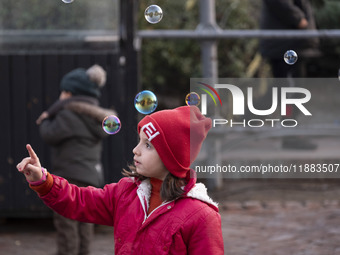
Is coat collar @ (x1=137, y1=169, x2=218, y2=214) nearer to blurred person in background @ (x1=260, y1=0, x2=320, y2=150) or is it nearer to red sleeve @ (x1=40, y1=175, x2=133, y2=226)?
red sleeve @ (x1=40, y1=175, x2=133, y2=226)

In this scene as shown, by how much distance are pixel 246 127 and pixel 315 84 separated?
4.33m

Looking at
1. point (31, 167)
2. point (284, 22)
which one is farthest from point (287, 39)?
point (31, 167)

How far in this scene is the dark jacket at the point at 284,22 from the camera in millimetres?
6262

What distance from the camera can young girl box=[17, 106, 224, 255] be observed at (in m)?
2.16

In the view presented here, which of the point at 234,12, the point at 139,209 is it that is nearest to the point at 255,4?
the point at 234,12

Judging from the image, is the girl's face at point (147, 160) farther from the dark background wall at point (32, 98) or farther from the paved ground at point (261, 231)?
the dark background wall at point (32, 98)

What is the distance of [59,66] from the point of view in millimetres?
5344

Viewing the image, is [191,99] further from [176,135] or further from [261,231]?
[261,231]

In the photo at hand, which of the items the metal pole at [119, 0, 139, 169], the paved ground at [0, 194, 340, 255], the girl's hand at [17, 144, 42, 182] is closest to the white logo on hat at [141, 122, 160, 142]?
the girl's hand at [17, 144, 42, 182]

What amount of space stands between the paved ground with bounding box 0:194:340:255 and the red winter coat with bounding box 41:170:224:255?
2.48 meters

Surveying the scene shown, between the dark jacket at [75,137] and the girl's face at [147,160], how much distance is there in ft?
6.76

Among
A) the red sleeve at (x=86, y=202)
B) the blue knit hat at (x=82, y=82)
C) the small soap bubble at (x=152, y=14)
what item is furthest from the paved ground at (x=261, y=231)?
the red sleeve at (x=86, y=202)

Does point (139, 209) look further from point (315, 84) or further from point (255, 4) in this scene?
point (255, 4)

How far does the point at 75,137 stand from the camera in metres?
4.30
